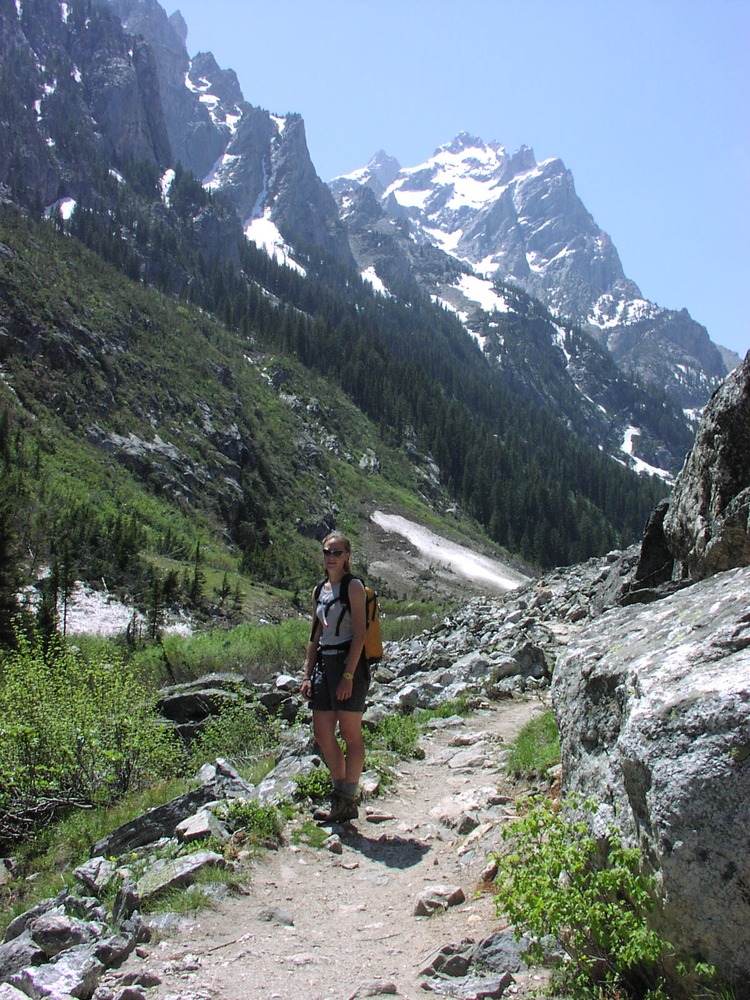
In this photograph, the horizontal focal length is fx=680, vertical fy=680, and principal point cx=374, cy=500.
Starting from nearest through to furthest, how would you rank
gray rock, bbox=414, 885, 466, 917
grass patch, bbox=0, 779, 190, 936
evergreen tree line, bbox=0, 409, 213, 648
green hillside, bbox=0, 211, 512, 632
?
gray rock, bbox=414, 885, 466, 917, grass patch, bbox=0, 779, 190, 936, evergreen tree line, bbox=0, 409, 213, 648, green hillside, bbox=0, 211, 512, 632

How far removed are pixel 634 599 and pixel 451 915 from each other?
297 cm

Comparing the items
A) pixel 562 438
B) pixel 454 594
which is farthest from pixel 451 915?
pixel 562 438

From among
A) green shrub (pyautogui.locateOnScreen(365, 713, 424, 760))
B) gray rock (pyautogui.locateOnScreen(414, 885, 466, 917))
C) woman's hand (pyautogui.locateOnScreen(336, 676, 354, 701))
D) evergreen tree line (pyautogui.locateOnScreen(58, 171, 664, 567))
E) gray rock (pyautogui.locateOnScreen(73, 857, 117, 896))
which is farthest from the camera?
evergreen tree line (pyautogui.locateOnScreen(58, 171, 664, 567))

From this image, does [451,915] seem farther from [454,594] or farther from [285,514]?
[285,514]

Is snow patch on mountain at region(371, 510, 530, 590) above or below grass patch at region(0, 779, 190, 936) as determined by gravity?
above

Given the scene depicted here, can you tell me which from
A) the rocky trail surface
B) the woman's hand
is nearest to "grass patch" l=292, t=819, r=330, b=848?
the rocky trail surface

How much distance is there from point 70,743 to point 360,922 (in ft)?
16.1

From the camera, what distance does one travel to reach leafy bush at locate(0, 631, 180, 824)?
26.0ft

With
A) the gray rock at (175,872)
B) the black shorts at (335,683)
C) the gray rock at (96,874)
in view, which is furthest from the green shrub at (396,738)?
the gray rock at (96,874)

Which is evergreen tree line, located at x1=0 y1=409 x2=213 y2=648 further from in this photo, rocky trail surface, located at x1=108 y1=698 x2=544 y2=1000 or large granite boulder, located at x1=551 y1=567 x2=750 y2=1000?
large granite boulder, located at x1=551 y1=567 x2=750 y2=1000

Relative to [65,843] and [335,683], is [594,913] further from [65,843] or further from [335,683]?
[65,843]

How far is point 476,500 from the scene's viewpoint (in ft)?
356

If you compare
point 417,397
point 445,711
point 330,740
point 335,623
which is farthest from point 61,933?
point 417,397

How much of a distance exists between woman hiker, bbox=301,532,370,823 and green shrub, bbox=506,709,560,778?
1739mm
